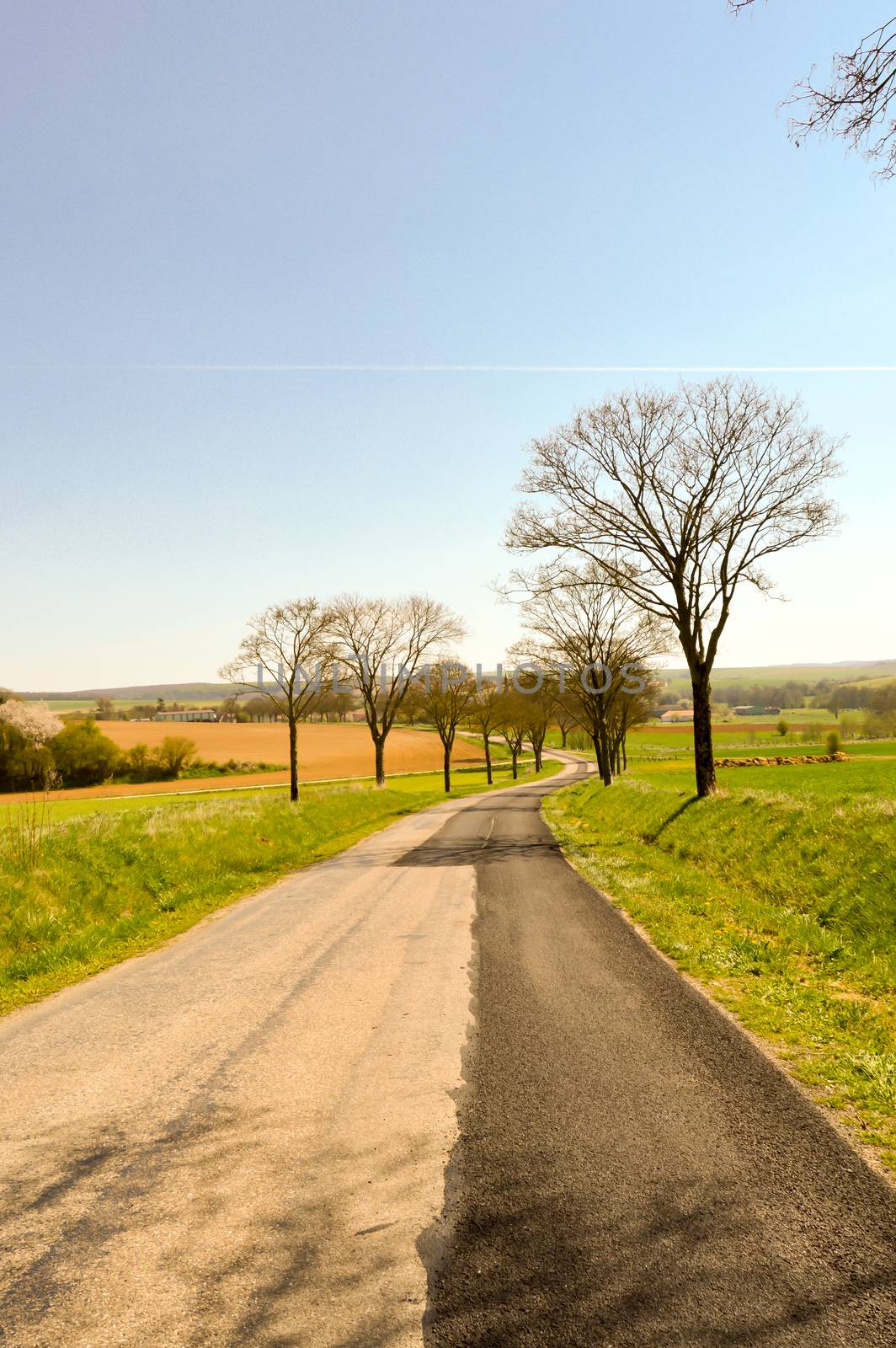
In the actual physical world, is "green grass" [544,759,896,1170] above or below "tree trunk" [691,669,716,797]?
below

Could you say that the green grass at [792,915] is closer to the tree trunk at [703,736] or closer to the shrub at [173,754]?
the tree trunk at [703,736]

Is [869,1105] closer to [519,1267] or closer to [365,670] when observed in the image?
[519,1267]

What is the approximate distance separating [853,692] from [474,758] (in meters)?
127

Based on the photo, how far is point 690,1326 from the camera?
319 cm

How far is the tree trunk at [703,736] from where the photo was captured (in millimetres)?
20906

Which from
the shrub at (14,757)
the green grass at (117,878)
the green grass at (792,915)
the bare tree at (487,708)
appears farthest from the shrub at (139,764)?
the green grass at (792,915)

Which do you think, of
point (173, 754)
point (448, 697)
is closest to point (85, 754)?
point (173, 754)

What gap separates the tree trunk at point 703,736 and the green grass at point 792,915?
798 mm

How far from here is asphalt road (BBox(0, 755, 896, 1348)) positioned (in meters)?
3.32

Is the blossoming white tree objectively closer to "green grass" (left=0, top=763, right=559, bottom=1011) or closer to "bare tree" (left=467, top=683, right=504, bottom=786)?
"bare tree" (left=467, top=683, right=504, bottom=786)

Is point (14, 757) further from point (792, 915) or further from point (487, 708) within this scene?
point (792, 915)

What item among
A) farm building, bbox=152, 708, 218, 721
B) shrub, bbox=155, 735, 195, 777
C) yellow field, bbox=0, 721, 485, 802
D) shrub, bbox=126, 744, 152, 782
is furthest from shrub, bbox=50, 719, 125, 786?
farm building, bbox=152, 708, 218, 721

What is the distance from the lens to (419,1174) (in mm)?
4453

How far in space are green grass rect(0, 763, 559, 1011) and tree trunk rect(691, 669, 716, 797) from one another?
433 inches
